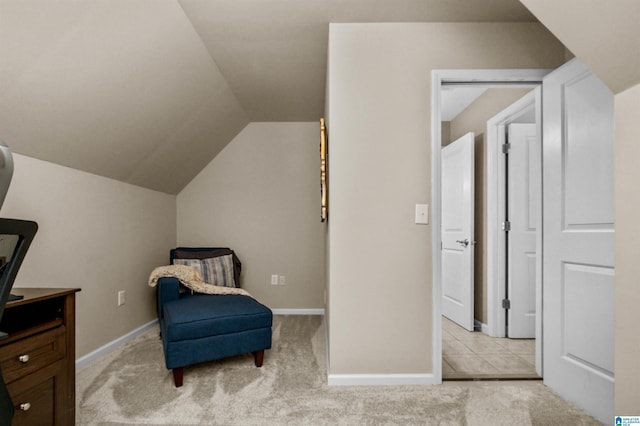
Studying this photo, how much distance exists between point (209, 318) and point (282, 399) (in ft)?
2.29

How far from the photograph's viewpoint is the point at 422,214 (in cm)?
220

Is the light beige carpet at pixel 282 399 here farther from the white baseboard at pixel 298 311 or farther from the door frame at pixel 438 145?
the white baseboard at pixel 298 311

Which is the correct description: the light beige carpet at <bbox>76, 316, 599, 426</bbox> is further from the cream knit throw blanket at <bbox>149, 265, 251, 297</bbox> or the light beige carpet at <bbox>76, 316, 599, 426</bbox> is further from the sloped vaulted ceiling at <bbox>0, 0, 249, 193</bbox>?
the sloped vaulted ceiling at <bbox>0, 0, 249, 193</bbox>

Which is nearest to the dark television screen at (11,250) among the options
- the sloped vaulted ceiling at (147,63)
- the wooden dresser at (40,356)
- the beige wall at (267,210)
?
the wooden dresser at (40,356)

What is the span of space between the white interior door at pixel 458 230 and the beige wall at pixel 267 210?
1.38m

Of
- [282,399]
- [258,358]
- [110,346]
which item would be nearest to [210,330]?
[258,358]

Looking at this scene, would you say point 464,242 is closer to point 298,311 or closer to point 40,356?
point 298,311

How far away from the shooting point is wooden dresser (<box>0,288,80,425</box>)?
1.32 m

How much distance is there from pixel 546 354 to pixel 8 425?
2.58 meters

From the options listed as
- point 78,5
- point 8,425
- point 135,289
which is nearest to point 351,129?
point 78,5

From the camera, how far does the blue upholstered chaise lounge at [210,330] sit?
217cm

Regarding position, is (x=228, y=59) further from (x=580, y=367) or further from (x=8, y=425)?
(x=580, y=367)

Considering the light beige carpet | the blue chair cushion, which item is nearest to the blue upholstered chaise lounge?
the blue chair cushion

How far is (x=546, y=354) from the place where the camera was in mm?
2176
